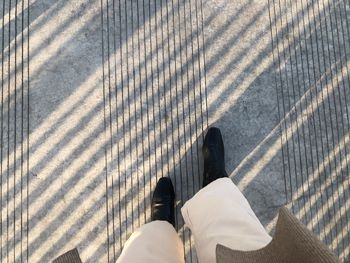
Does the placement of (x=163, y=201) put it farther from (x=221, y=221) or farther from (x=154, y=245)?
(x=221, y=221)

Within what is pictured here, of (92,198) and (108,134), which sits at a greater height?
(108,134)

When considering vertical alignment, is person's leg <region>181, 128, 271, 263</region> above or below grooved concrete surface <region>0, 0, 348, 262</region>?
below

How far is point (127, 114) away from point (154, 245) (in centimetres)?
53

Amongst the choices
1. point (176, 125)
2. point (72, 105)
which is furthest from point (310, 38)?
point (72, 105)

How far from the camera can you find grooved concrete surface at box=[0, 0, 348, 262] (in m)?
1.72

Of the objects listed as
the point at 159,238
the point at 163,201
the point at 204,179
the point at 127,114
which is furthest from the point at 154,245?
the point at 127,114

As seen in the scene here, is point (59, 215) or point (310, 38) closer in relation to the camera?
point (59, 215)

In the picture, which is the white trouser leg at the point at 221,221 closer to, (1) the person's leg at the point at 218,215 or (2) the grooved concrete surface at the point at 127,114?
(1) the person's leg at the point at 218,215

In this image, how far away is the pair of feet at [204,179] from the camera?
5.52 ft

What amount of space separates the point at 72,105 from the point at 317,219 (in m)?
1.08

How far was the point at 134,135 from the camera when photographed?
1.76m

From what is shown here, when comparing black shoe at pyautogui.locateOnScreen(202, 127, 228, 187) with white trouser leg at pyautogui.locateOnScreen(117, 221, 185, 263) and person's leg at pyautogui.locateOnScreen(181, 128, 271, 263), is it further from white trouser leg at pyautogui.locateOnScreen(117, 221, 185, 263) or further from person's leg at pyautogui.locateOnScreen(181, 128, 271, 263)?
white trouser leg at pyautogui.locateOnScreen(117, 221, 185, 263)

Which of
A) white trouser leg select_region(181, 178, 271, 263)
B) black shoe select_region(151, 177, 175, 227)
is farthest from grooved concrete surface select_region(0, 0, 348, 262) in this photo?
white trouser leg select_region(181, 178, 271, 263)

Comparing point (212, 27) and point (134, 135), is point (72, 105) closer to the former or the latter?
point (134, 135)
